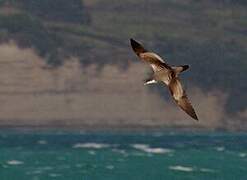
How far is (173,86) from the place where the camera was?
15.5 meters

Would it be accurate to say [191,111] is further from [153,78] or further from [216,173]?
[216,173]

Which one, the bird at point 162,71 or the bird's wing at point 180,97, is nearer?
the bird at point 162,71

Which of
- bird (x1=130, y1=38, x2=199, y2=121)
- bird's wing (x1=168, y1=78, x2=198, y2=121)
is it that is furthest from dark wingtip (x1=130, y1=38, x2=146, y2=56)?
bird's wing (x1=168, y1=78, x2=198, y2=121)

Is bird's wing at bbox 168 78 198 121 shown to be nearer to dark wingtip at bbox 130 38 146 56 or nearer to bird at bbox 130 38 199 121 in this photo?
bird at bbox 130 38 199 121

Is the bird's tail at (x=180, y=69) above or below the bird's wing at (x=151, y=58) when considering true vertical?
below

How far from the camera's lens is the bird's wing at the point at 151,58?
14672 mm

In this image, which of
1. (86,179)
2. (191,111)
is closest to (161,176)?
(86,179)

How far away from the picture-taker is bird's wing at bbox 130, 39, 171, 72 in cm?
1467

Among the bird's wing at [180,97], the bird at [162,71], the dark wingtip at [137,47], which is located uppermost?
the dark wingtip at [137,47]

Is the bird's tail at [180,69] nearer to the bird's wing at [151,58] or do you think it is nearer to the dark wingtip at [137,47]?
the bird's wing at [151,58]

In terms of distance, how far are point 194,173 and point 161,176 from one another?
27.7 ft

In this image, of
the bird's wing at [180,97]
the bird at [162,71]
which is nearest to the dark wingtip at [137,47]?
the bird at [162,71]

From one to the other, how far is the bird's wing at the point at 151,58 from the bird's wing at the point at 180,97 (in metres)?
0.54

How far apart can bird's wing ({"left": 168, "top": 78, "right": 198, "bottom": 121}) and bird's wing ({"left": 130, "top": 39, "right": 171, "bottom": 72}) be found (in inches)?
21.1
